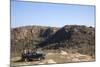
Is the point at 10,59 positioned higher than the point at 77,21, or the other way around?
the point at 77,21

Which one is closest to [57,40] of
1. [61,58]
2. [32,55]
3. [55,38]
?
[55,38]

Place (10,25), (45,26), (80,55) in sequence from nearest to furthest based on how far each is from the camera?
(10,25) → (45,26) → (80,55)

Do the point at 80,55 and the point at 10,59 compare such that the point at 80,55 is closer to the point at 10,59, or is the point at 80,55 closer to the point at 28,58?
the point at 28,58

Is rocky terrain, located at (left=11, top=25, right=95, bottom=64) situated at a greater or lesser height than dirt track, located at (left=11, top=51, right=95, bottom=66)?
greater

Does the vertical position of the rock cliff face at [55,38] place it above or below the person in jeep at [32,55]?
above
